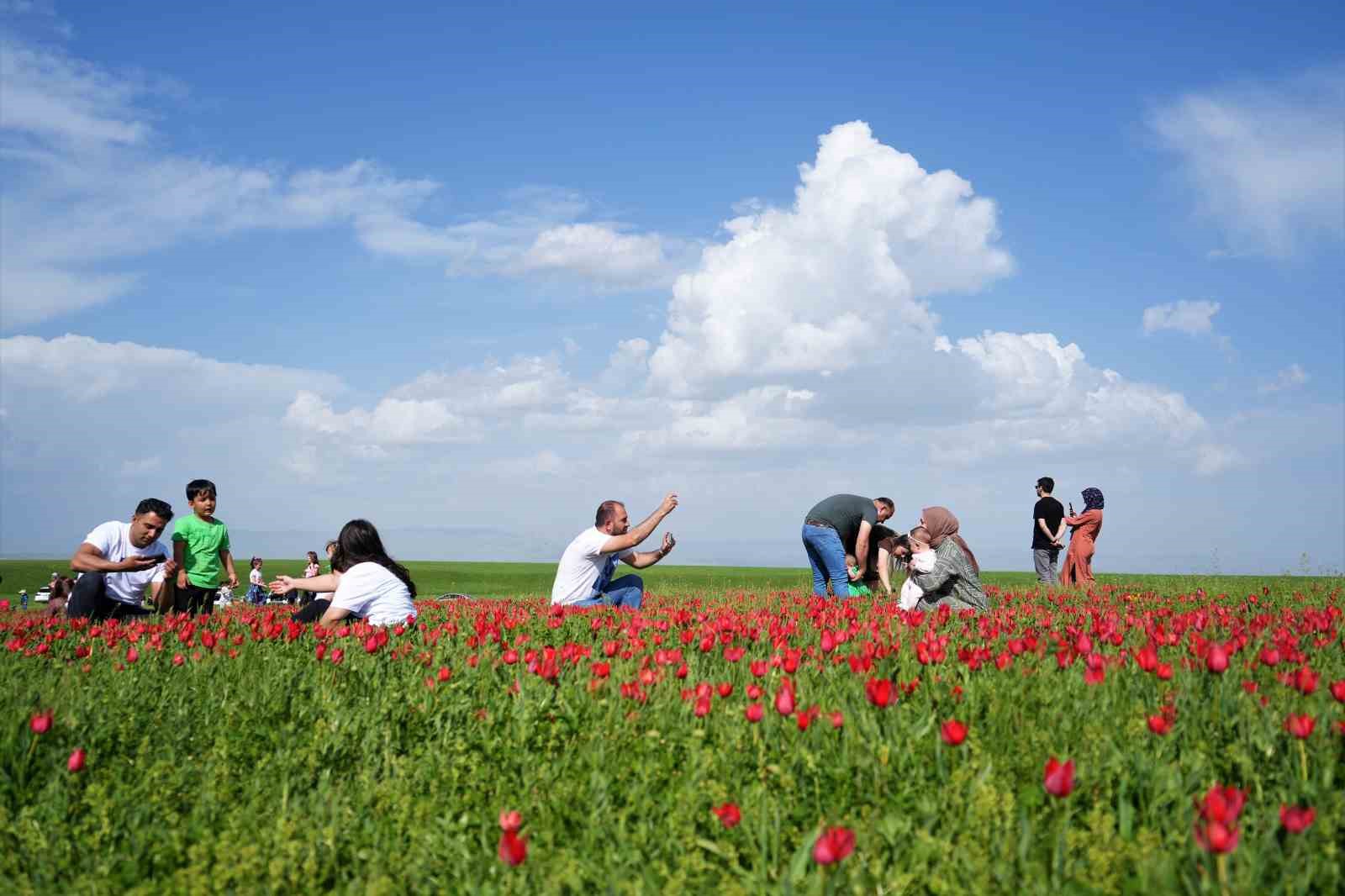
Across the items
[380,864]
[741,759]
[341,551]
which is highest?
[341,551]

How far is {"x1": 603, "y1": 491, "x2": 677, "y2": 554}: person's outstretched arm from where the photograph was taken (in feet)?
37.7

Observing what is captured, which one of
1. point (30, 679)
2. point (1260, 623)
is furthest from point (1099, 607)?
point (30, 679)

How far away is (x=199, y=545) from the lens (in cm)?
1302

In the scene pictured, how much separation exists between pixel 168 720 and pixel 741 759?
3.63 metres

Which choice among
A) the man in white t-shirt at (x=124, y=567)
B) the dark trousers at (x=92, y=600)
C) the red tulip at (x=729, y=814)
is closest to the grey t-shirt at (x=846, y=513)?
the man in white t-shirt at (x=124, y=567)

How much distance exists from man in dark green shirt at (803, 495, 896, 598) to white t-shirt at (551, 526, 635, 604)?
4.74m

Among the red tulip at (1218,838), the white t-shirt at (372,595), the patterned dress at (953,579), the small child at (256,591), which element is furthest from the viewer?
the small child at (256,591)

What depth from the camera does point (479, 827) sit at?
449cm

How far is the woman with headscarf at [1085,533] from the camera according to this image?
20984mm

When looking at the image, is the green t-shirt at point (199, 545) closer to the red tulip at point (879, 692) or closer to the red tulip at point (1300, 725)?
the red tulip at point (879, 692)

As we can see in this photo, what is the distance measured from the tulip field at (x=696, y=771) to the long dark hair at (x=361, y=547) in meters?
2.53

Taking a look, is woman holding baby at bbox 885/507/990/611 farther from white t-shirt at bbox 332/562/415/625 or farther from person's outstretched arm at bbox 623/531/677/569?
white t-shirt at bbox 332/562/415/625

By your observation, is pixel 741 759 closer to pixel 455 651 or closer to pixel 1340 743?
pixel 1340 743

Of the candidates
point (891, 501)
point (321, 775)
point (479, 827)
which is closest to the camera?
point (479, 827)
